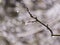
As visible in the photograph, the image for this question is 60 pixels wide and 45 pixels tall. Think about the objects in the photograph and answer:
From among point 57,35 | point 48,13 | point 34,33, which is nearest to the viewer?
point 57,35

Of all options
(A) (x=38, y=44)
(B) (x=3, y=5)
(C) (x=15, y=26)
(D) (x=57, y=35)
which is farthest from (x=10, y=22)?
A: (D) (x=57, y=35)

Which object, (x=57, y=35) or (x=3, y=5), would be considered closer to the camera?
(x=57, y=35)

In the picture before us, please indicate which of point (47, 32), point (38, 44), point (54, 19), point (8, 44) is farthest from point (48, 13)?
point (8, 44)

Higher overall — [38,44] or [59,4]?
[59,4]

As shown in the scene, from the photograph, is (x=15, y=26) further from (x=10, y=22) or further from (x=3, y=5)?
(x=3, y=5)

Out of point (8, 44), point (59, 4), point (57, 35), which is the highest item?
point (59, 4)

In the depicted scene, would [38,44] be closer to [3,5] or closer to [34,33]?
[34,33]

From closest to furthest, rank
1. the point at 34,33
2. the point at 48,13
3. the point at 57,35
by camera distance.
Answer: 1. the point at 57,35
2. the point at 34,33
3. the point at 48,13
